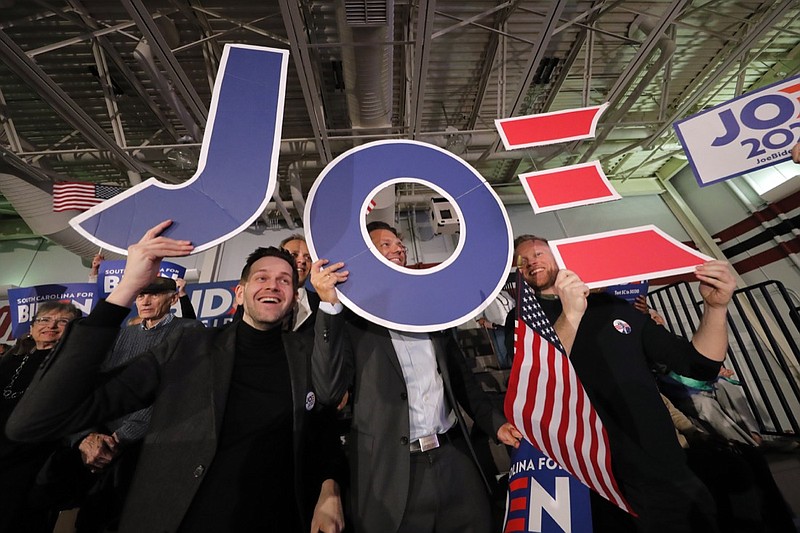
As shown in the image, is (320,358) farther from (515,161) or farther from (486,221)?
(515,161)

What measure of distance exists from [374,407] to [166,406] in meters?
0.76

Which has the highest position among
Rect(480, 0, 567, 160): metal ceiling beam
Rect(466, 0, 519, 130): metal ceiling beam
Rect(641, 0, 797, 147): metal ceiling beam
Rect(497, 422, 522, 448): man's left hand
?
Rect(466, 0, 519, 130): metal ceiling beam

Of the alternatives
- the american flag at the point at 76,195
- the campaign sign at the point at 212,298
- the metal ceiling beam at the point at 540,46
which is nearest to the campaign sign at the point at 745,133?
the metal ceiling beam at the point at 540,46

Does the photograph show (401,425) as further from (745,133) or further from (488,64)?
(488,64)

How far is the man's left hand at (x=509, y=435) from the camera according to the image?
1237mm

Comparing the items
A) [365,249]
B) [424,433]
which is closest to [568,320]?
[424,433]

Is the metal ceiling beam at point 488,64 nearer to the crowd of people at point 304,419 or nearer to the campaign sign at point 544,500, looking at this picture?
the crowd of people at point 304,419

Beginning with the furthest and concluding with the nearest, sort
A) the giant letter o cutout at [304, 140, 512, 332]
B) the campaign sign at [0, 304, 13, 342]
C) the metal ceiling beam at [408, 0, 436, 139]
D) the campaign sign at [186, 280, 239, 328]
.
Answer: the campaign sign at [0, 304, 13, 342] → the campaign sign at [186, 280, 239, 328] → the metal ceiling beam at [408, 0, 436, 139] → the giant letter o cutout at [304, 140, 512, 332]

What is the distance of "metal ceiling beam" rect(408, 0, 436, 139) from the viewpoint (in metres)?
3.27

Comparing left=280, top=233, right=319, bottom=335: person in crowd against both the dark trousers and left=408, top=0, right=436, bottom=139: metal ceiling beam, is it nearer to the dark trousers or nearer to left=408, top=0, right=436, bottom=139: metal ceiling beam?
the dark trousers

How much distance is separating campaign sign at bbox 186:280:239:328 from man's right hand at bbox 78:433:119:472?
3461mm

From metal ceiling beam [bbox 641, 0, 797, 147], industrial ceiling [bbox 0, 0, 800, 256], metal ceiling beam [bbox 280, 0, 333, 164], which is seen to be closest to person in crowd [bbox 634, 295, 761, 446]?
industrial ceiling [bbox 0, 0, 800, 256]

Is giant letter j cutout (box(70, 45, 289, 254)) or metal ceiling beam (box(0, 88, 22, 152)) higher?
metal ceiling beam (box(0, 88, 22, 152))

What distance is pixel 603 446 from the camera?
3.60ft
